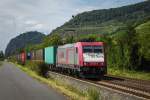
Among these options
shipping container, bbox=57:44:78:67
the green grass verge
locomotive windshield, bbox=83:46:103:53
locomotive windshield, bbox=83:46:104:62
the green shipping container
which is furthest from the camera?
the green shipping container

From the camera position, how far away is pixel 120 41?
4300 cm

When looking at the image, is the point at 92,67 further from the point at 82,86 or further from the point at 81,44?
the point at 82,86

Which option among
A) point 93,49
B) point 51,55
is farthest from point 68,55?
point 51,55

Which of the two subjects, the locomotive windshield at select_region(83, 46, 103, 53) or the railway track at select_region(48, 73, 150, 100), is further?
the locomotive windshield at select_region(83, 46, 103, 53)

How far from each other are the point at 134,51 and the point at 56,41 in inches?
2043

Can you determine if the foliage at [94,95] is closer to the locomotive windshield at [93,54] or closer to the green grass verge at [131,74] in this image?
the locomotive windshield at [93,54]

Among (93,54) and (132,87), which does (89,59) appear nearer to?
(93,54)

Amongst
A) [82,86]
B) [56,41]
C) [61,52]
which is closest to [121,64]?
[61,52]

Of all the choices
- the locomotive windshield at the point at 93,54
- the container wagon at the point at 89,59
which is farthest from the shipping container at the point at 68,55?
the locomotive windshield at the point at 93,54

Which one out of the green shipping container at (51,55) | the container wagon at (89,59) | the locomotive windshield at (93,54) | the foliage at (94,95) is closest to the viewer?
the foliage at (94,95)

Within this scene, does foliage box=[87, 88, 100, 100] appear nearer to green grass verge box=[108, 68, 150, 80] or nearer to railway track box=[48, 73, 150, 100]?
railway track box=[48, 73, 150, 100]

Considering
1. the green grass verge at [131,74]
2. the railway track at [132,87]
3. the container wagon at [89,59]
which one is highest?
the container wagon at [89,59]

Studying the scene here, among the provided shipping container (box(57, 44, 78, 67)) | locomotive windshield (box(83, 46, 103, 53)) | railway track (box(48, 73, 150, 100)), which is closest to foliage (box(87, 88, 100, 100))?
railway track (box(48, 73, 150, 100))

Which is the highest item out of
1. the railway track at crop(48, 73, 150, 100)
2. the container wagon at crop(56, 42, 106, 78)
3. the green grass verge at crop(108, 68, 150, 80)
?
the container wagon at crop(56, 42, 106, 78)
